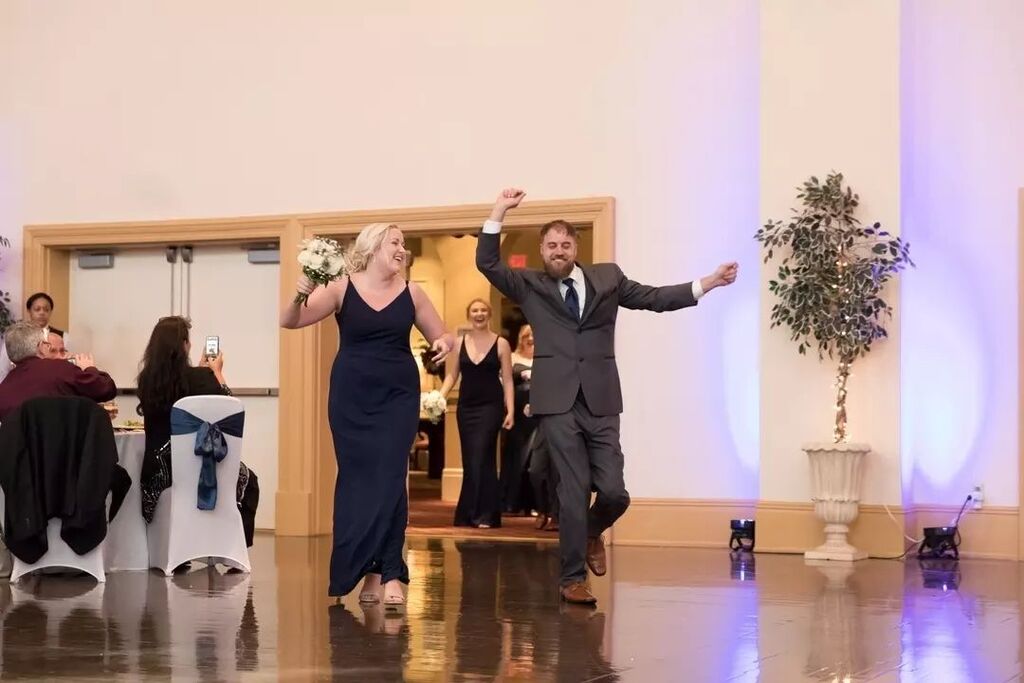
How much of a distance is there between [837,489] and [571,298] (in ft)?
10.0

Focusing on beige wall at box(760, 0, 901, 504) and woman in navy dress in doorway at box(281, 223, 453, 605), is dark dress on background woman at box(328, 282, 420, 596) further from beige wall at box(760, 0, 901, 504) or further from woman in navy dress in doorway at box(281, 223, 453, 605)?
beige wall at box(760, 0, 901, 504)

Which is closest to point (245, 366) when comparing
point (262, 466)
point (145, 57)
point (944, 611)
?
point (262, 466)

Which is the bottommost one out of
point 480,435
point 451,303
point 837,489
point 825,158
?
point 837,489

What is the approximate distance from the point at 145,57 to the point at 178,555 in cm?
464

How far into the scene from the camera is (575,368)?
6.18 meters

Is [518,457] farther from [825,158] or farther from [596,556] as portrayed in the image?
[596,556]

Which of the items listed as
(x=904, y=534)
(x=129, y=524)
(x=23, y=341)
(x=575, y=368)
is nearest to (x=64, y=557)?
(x=129, y=524)

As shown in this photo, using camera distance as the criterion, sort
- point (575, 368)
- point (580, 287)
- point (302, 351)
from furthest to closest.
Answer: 1. point (302, 351)
2. point (580, 287)
3. point (575, 368)

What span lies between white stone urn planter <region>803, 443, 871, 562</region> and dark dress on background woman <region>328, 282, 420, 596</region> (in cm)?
335

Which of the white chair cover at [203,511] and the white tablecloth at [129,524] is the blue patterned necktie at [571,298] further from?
the white tablecloth at [129,524]

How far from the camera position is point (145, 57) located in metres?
11.0

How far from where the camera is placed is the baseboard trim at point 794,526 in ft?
28.9

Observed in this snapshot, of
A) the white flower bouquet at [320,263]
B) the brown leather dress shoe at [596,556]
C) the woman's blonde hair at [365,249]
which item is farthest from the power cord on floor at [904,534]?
Answer: the white flower bouquet at [320,263]

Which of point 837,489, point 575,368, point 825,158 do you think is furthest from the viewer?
point 825,158
